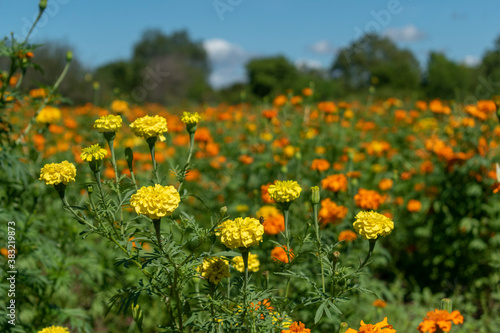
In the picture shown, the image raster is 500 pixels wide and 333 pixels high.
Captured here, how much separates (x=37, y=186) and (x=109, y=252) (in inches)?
31.4

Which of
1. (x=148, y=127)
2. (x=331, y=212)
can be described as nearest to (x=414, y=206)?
(x=331, y=212)

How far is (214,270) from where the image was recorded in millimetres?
1274

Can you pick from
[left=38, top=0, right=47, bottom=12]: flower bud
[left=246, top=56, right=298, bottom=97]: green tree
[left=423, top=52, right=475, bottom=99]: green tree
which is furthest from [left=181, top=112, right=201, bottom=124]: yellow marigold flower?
[left=423, top=52, right=475, bottom=99]: green tree

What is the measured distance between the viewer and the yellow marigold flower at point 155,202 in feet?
3.57

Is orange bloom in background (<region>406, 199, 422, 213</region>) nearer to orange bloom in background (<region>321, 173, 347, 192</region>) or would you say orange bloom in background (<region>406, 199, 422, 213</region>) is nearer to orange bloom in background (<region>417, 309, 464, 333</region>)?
orange bloom in background (<region>321, 173, 347, 192</region>)

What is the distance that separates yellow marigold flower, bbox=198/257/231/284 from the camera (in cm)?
127

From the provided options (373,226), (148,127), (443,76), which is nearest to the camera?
(373,226)

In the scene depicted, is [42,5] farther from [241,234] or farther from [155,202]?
[241,234]

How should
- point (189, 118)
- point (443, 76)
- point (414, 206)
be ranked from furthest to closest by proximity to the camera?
point (443, 76), point (414, 206), point (189, 118)

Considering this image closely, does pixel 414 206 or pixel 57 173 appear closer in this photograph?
pixel 57 173

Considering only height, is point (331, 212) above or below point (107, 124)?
below

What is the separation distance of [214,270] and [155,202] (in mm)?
340

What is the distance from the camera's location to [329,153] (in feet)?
12.9

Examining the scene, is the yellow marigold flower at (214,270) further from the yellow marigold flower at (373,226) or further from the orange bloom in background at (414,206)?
the orange bloom in background at (414,206)
